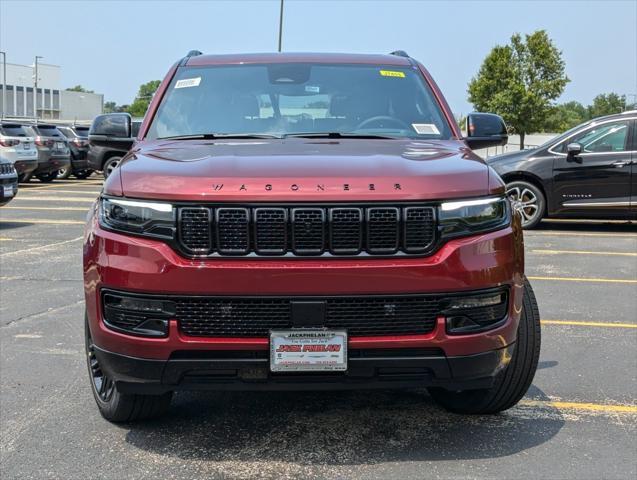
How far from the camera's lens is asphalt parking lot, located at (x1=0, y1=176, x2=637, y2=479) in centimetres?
320

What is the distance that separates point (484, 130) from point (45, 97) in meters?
102

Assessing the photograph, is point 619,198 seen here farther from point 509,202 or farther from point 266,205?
point 266,205

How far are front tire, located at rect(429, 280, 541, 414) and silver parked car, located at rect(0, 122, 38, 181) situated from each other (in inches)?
699

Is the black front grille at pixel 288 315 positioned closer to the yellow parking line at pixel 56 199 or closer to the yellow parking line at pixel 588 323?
the yellow parking line at pixel 588 323

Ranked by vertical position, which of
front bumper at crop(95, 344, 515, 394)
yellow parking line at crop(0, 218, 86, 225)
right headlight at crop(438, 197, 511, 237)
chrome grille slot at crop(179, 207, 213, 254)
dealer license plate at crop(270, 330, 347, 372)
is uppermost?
right headlight at crop(438, 197, 511, 237)

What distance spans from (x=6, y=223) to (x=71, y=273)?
5193 millimetres

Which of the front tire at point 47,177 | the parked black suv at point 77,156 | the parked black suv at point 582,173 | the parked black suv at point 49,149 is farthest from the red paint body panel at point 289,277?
the parked black suv at point 77,156

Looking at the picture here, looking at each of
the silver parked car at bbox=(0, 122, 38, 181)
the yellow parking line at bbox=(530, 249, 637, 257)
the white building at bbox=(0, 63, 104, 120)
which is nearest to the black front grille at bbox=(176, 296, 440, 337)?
the yellow parking line at bbox=(530, 249, 637, 257)

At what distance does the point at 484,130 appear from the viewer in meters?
4.60

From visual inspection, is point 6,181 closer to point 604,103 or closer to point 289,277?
point 289,277

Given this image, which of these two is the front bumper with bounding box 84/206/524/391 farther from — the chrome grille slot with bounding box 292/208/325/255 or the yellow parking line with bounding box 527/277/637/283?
the yellow parking line with bounding box 527/277/637/283

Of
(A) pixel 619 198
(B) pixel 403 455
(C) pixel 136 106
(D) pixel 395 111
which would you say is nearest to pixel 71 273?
(D) pixel 395 111

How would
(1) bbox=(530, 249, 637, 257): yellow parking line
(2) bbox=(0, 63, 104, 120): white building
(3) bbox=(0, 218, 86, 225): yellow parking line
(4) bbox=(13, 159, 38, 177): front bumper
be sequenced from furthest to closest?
(2) bbox=(0, 63, 104, 120): white building, (4) bbox=(13, 159, 38, 177): front bumper, (3) bbox=(0, 218, 86, 225): yellow parking line, (1) bbox=(530, 249, 637, 257): yellow parking line

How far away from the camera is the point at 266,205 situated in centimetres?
290
